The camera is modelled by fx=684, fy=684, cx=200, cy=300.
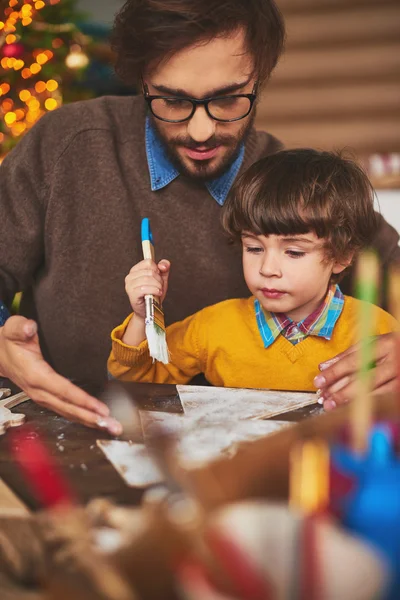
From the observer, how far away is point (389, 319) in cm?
155

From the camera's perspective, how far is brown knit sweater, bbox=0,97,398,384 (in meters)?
1.71

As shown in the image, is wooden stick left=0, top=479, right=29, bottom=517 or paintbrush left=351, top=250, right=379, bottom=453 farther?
A: wooden stick left=0, top=479, right=29, bottom=517

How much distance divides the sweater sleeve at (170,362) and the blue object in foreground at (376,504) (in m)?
0.87

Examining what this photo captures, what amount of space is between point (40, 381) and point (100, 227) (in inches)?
28.9

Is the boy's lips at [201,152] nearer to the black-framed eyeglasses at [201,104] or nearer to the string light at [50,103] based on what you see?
the black-framed eyeglasses at [201,104]

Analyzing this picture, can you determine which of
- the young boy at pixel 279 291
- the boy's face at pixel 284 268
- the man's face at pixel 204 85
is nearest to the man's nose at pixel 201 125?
the man's face at pixel 204 85

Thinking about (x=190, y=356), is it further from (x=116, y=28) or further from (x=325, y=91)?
(x=325, y=91)

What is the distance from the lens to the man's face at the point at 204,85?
145cm

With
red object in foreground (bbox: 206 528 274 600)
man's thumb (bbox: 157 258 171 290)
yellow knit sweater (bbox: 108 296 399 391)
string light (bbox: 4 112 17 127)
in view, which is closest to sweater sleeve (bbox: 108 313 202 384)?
yellow knit sweater (bbox: 108 296 399 391)

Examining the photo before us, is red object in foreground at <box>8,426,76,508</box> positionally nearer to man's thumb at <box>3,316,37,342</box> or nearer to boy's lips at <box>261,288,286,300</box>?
man's thumb at <box>3,316,37,342</box>

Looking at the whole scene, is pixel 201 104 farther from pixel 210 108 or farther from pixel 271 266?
pixel 271 266

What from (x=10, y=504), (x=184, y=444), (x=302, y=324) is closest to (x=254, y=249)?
(x=302, y=324)

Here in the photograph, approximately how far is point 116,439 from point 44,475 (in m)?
0.40

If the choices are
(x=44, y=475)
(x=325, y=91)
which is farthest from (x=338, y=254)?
(x=325, y=91)
